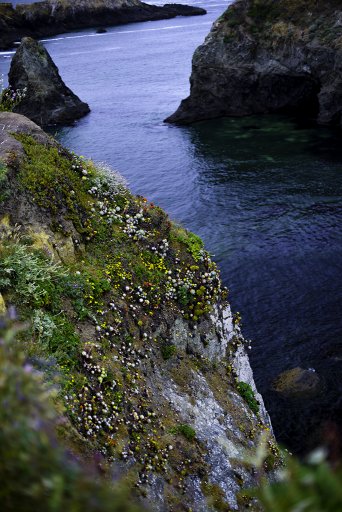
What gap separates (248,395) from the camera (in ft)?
65.2

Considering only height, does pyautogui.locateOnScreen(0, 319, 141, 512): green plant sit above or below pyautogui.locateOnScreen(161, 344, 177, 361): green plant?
above

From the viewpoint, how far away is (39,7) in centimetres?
15800

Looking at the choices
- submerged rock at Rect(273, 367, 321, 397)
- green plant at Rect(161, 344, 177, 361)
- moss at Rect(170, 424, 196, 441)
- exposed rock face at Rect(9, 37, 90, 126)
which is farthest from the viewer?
exposed rock face at Rect(9, 37, 90, 126)

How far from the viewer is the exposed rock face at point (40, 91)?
73.8 m

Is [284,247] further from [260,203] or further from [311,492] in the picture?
[311,492]

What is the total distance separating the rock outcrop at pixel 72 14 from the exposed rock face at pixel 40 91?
75.6 metres

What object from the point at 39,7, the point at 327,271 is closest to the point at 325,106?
the point at 327,271

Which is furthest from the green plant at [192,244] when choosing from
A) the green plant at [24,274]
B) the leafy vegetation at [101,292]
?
the green plant at [24,274]

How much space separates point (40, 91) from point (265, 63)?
29.7 metres

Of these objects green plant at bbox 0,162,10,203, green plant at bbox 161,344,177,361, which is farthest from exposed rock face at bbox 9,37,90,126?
green plant at bbox 161,344,177,361

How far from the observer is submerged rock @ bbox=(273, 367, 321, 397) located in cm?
2606

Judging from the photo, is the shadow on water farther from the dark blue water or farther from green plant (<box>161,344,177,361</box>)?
green plant (<box>161,344,177,361</box>)

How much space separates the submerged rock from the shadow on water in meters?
0.30

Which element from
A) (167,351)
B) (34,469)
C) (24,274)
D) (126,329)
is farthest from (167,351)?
(34,469)
